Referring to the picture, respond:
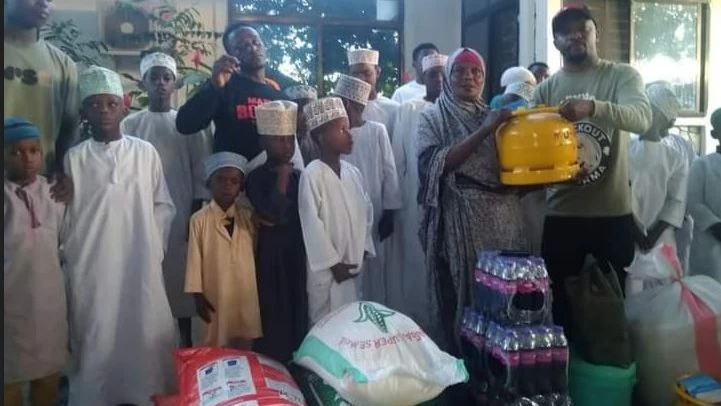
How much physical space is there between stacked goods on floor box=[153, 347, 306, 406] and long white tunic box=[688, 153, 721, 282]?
243 cm

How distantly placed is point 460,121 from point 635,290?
4.32ft

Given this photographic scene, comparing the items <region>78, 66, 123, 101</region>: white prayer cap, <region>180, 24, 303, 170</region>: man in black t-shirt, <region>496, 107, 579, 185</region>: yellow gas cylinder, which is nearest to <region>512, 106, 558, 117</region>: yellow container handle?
<region>496, 107, 579, 185</region>: yellow gas cylinder

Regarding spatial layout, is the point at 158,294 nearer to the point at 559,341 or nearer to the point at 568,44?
the point at 559,341

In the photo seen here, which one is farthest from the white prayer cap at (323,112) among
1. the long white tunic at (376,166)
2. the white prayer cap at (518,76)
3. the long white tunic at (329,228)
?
the white prayer cap at (518,76)

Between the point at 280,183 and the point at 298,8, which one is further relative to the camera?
the point at 298,8

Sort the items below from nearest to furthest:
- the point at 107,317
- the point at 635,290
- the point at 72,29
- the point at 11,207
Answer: the point at 11,207, the point at 107,317, the point at 635,290, the point at 72,29

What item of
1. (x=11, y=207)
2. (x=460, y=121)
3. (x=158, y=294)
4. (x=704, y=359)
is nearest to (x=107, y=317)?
(x=158, y=294)

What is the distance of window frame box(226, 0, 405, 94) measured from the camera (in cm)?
439

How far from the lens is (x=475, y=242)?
2.90m

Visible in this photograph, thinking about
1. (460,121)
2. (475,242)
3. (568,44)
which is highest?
(568,44)

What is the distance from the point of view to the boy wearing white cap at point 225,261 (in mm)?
2781

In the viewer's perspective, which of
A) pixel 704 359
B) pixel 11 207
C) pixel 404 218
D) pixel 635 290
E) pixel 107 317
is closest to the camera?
pixel 11 207

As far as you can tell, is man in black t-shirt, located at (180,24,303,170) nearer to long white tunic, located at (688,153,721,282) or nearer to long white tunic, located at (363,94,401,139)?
long white tunic, located at (363,94,401,139)

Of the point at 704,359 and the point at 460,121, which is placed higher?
the point at 460,121
